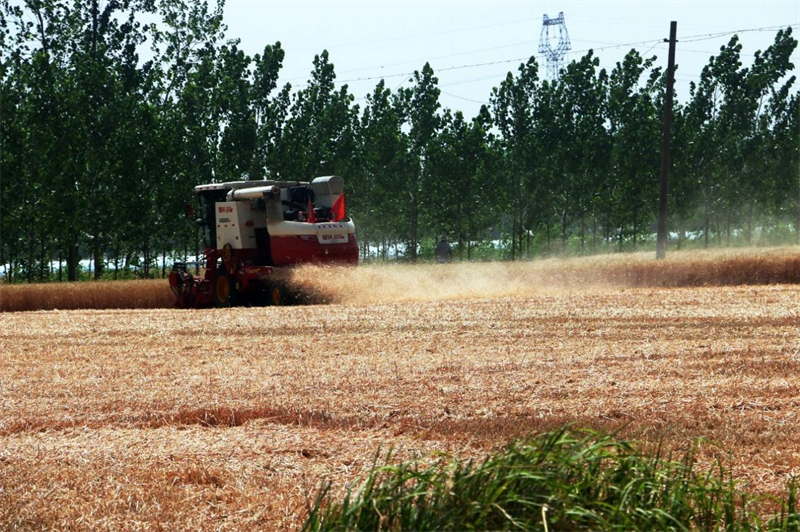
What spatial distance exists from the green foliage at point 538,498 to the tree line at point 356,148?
32780mm

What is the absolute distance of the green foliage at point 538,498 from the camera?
2750mm

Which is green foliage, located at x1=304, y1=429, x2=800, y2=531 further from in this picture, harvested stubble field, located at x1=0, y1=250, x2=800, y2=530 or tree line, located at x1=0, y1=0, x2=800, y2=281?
tree line, located at x1=0, y1=0, x2=800, y2=281

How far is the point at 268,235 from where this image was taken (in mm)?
19406

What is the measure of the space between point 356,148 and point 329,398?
3906 centimetres

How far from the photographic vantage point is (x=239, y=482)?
5.19m

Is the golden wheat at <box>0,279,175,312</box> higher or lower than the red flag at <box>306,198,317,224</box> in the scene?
lower

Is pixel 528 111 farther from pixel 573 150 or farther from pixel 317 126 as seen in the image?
pixel 317 126

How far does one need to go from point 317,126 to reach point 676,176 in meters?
17.5

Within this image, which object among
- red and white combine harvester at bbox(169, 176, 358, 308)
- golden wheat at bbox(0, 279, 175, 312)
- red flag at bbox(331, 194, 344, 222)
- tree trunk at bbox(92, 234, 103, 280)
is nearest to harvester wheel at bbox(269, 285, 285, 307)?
red and white combine harvester at bbox(169, 176, 358, 308)

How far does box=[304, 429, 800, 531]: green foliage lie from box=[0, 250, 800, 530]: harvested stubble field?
4.07 ft

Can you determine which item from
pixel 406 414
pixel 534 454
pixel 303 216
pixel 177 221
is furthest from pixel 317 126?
pixel 534 454

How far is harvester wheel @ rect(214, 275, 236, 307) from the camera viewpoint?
19.5m

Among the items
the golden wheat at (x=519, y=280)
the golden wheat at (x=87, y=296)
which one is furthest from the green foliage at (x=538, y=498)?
the golden wheat at (x=87, y=296)

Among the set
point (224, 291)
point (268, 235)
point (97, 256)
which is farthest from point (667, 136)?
point (97, 256)
